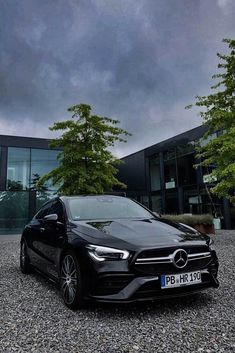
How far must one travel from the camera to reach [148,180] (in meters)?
27.9

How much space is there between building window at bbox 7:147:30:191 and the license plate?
72.2 feet

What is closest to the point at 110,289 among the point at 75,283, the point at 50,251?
the point at 75,283

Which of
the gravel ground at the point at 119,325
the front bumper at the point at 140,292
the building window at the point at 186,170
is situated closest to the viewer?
the gravel ground at the point at 119,325

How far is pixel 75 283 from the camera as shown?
3.61 meters

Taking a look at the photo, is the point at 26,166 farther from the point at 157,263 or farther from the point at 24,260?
the point at 157,263

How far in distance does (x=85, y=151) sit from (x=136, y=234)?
10315 mm

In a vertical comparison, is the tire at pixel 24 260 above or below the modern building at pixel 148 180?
below

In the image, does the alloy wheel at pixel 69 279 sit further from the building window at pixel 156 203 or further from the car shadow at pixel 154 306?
the building window at pixel 156 203

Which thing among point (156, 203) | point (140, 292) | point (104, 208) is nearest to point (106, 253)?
point (140, 292)

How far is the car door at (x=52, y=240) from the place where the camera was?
424 cm

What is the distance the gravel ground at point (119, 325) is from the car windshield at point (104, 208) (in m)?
1.28

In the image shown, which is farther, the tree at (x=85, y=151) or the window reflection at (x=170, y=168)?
the window reflection at (x=170, y=168)

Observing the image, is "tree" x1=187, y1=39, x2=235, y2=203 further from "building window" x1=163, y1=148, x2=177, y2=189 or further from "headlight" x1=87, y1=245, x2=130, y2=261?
"building window" x1=163, y1=148, x2=177, y2=189

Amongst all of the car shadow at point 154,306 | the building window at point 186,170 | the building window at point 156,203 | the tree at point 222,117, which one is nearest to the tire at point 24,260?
the car shadow at point 154,306
